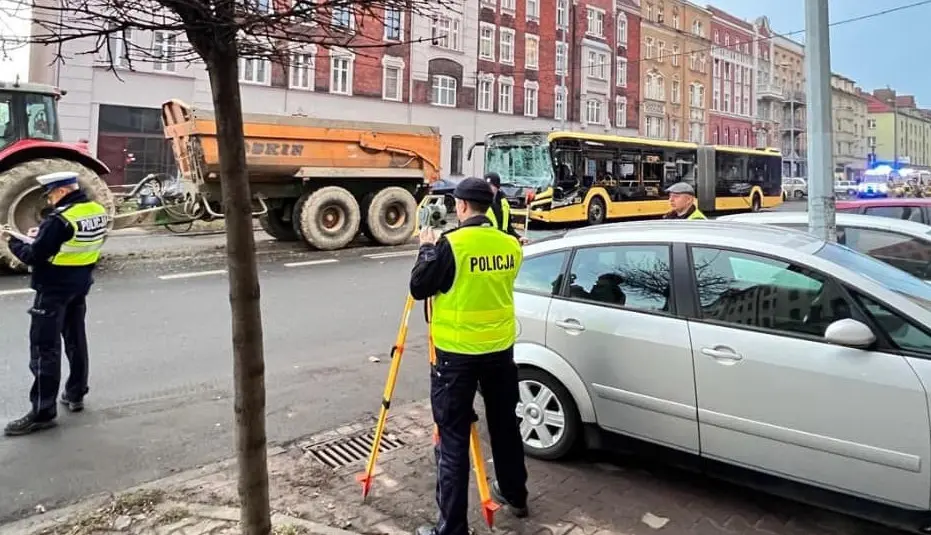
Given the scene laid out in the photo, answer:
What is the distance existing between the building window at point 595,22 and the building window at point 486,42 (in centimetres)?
886

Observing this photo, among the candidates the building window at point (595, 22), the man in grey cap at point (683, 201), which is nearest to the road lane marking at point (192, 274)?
the man in grey cap at point (683, 201)

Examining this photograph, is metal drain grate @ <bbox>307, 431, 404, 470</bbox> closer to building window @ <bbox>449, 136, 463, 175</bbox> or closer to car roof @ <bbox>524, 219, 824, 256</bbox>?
car roof @ <bbox>524, 219, 824, 256</bbox>

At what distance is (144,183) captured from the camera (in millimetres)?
15984

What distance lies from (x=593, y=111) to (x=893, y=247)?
4085 centimetres

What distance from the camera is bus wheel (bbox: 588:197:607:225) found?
2025 cm

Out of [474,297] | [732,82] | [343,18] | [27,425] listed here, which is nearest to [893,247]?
[474,297]

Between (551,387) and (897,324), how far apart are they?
1.87 meters

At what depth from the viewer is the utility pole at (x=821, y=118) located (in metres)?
5.70

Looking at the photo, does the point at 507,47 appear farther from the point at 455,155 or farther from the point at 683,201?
the point at 683,201

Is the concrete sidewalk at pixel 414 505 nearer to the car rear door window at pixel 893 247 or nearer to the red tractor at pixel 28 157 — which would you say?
the car rear door window at pixel 893 247

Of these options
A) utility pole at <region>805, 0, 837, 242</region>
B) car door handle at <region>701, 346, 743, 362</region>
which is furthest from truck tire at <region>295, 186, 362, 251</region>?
car door handle at <region>701, 346, 743, 362</region>

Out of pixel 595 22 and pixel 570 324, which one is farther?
pixel 595 22

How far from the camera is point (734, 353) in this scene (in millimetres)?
3459

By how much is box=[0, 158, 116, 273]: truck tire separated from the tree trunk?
872cm
